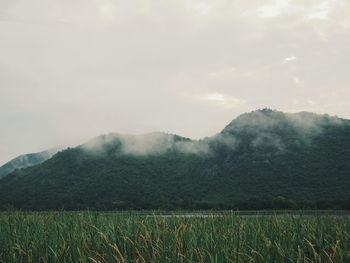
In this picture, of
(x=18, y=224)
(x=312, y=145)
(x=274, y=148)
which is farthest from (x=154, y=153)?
(x=18, y=224)

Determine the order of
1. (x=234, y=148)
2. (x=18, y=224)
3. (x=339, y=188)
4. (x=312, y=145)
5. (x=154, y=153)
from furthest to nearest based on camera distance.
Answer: (x=154, y=153) → (x=234, y=148) → (x=312, y=145) → (x=339, y=188) → (x=18, y=224)

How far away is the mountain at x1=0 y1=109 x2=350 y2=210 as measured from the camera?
7831 centimetres

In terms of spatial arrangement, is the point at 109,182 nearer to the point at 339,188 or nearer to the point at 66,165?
the point at 66,165

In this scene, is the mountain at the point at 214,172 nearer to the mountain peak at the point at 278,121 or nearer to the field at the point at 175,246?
the mountain peak at the point at 278,121

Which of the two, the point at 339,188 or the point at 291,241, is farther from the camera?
the point at 339,188

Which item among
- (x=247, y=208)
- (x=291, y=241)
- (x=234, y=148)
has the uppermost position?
(x=234, y=148)

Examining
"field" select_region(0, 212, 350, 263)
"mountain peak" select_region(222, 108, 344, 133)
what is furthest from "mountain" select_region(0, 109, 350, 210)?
"field" select_region(0, 212, 350, 263)

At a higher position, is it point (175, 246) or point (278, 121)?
point (278, 121)

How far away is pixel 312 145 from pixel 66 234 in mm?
91559

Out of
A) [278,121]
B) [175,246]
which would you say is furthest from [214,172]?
[175,246]

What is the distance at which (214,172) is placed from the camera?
9738 centimetres

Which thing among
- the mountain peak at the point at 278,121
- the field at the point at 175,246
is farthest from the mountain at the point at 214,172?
the field at the point at 175,246

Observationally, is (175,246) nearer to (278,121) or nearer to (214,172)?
(214,172)

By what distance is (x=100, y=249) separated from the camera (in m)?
8.27
